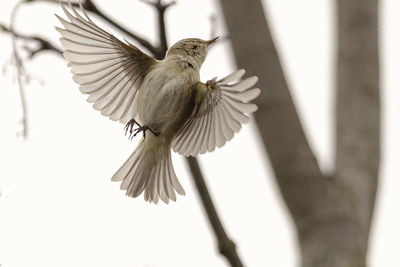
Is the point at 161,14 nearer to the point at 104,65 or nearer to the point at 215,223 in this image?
the point at 104,65

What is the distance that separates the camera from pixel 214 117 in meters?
3.44

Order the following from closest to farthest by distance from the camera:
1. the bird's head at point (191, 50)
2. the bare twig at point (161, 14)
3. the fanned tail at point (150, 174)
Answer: the bare twig at point (161, 14) → the bird's head at point (191, 50) → the fanned tail at point (150, 174)

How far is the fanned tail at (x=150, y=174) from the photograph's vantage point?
3568mm

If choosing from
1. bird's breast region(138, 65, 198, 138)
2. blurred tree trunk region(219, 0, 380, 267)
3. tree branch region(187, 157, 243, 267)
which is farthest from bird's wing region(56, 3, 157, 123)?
blurred tree trunk region(219, 0, 380, 267)

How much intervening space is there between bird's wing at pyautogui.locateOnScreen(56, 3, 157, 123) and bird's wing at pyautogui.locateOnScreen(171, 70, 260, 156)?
247mm

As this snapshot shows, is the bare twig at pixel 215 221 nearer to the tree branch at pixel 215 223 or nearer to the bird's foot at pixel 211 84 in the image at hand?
the tree branch at pixel 215 223

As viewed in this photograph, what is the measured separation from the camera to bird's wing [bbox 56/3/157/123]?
324cm

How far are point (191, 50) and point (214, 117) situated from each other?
0.95 feet

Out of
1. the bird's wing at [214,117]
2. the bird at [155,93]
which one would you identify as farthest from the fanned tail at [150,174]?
the bird's wing at [214,117]

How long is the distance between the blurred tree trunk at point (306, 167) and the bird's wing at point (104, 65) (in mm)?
1558

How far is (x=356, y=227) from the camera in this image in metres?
4.86

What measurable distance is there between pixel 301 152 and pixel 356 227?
525 millimetres

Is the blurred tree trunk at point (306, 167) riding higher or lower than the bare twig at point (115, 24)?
lower

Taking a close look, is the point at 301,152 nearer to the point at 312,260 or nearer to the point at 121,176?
the point at 312,260
